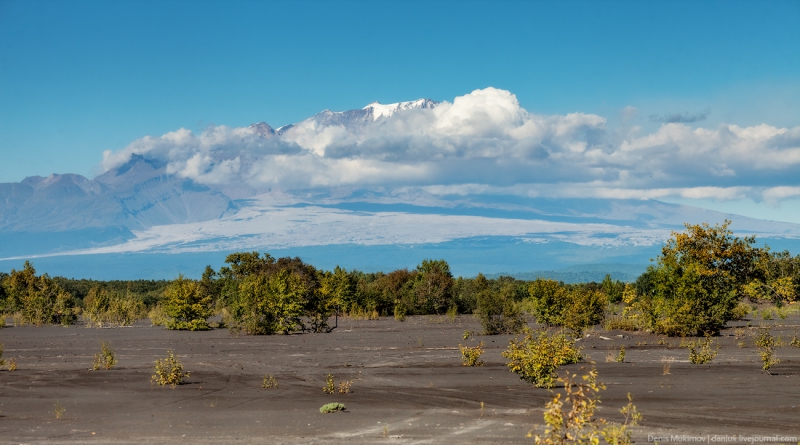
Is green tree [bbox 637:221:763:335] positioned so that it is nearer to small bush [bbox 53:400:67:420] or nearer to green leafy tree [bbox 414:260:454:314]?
small bush [bbox 53:400:67:420]

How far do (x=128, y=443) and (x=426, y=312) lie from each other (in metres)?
53.1

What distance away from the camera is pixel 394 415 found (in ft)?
59.9

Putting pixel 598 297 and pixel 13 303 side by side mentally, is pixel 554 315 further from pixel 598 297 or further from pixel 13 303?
pixel 13 303

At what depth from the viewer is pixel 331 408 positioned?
61.8 ft

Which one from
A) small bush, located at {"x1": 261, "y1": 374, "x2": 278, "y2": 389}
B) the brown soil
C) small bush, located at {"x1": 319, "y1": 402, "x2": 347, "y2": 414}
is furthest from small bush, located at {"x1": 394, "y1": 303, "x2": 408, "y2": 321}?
small bush, located at {"x1": 319, "y1": 402, "x2": 347, "y2": 414}

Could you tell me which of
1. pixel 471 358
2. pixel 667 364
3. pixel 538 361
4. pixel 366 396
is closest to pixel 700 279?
pixel 667 364

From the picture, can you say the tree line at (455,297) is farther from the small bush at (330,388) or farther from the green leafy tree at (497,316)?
the small bush at (330,388)

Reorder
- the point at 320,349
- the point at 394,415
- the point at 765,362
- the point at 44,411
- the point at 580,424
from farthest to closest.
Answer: the point at 320,349 → the point at 765,362 → the point at 44,411 → the point at 394,415 → the point at 580,424

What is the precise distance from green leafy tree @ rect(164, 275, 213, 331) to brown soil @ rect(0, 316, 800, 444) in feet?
46.2

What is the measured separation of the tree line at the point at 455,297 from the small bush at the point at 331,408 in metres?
15.1

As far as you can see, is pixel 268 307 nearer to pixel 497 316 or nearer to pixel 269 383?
pixel 497 316

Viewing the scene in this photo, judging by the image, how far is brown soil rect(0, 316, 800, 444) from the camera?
53.7 feet

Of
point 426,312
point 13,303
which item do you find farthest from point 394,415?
point 13,303

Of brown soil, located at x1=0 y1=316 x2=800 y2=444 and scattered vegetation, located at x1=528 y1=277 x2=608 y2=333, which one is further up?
scattered vegetation, located at x1=528 y1=277 x2=608 y2=333
